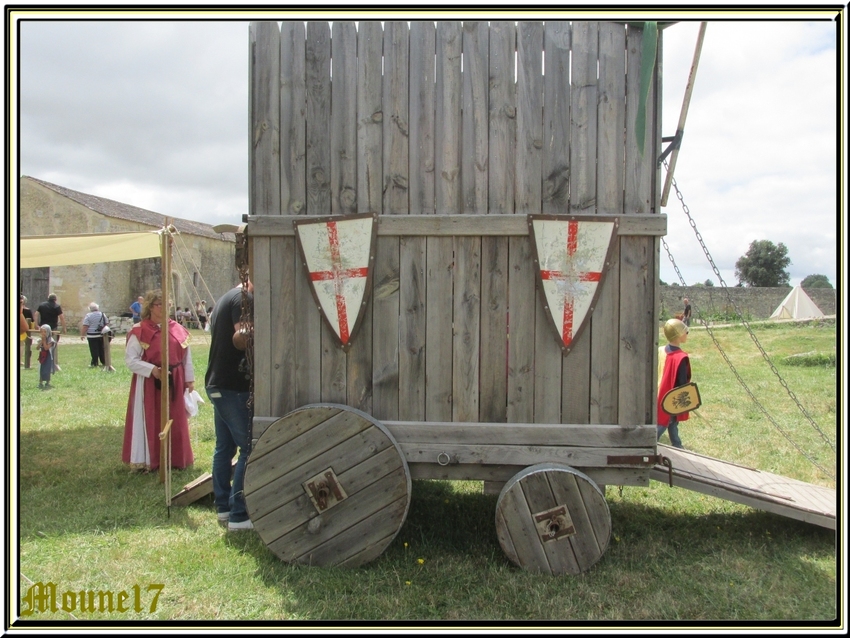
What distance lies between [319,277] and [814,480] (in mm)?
A: 4685

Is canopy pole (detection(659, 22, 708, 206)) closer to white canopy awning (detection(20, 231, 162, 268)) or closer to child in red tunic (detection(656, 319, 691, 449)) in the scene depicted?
child in red tunic (detection(656, 319, 691, 449))

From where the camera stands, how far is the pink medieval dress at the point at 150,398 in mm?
5637

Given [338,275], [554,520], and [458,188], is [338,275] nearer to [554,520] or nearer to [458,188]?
→ [458,188]

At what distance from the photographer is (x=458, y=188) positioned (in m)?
3.60

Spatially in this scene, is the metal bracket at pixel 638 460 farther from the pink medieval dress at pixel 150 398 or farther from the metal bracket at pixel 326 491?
the pink medieval dress at pixel 150 398

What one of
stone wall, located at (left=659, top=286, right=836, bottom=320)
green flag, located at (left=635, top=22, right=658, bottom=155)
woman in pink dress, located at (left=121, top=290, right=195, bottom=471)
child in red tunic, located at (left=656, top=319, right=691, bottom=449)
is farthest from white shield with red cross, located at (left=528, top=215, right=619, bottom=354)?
stone wall, located at (left=659, top=286, right=836, bottom=320)

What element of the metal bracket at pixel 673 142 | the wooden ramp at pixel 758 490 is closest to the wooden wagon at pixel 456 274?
the metal bracket at pixel 673 142

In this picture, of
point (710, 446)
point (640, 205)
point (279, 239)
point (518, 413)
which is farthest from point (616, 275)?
point (710, 446)

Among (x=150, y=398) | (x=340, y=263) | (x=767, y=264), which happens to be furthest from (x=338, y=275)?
(x=767, y=264)

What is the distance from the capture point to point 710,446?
638 cm

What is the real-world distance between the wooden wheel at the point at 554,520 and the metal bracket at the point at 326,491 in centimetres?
97

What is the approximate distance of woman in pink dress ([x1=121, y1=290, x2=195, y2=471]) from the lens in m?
5.59

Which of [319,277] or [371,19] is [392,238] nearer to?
[319,277]

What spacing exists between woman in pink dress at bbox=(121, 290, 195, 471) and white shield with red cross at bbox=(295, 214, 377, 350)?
2.59 m
